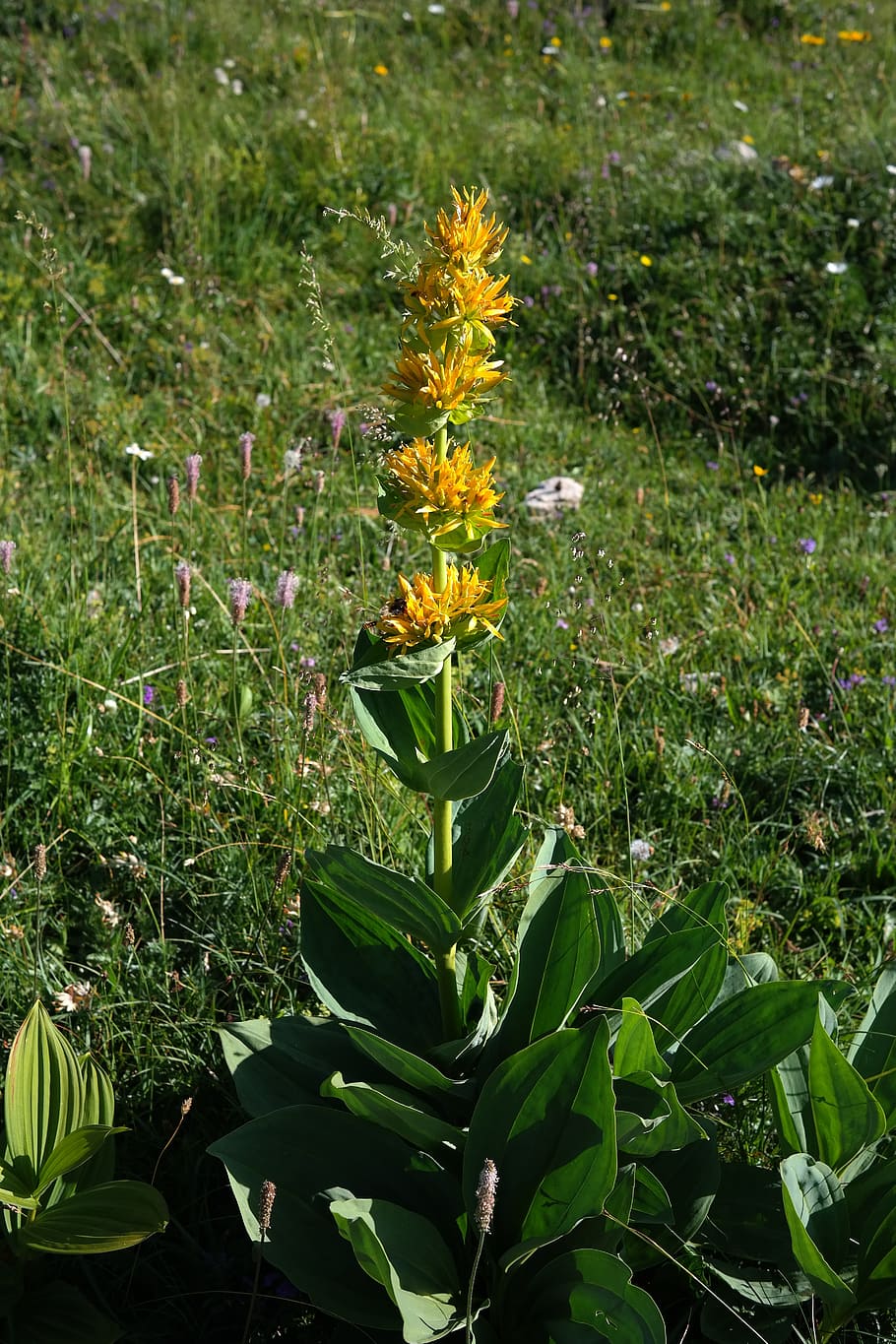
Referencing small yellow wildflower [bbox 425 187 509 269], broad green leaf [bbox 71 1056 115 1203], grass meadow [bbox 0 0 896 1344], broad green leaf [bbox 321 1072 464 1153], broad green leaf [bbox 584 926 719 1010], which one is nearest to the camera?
small yellow wildflower [bbox 425 187 509 269]

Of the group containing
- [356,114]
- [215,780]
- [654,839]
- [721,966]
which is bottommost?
[654,839]

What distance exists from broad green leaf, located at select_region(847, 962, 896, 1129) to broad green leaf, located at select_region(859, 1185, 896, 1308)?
178 mm

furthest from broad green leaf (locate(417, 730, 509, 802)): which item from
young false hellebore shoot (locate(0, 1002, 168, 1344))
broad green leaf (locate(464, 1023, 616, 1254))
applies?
young false hellebore shoot (locate(0, 1002, 168, 1344))

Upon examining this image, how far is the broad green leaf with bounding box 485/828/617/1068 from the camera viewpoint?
178cm

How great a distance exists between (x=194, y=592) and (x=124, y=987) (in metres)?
1.40

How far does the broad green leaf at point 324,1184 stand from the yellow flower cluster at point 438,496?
2.87 ft

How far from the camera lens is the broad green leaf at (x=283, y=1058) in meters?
1.88

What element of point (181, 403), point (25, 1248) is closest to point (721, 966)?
point (25, 1248)

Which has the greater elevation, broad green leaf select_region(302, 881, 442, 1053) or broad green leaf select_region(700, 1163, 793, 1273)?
broad green leaf select_region(302, 881, 442, 1053)

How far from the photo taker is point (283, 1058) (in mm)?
1930

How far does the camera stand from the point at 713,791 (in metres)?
2.96

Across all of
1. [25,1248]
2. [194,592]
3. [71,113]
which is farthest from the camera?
[71,113]

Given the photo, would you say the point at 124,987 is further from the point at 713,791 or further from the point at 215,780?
the point at 713,791

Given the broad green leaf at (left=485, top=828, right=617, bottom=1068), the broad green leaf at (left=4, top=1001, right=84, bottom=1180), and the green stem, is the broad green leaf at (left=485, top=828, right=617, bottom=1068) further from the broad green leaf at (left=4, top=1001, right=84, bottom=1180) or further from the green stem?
the broad green leaf at (left=4, top=1001, right=84, bottom=1180)
